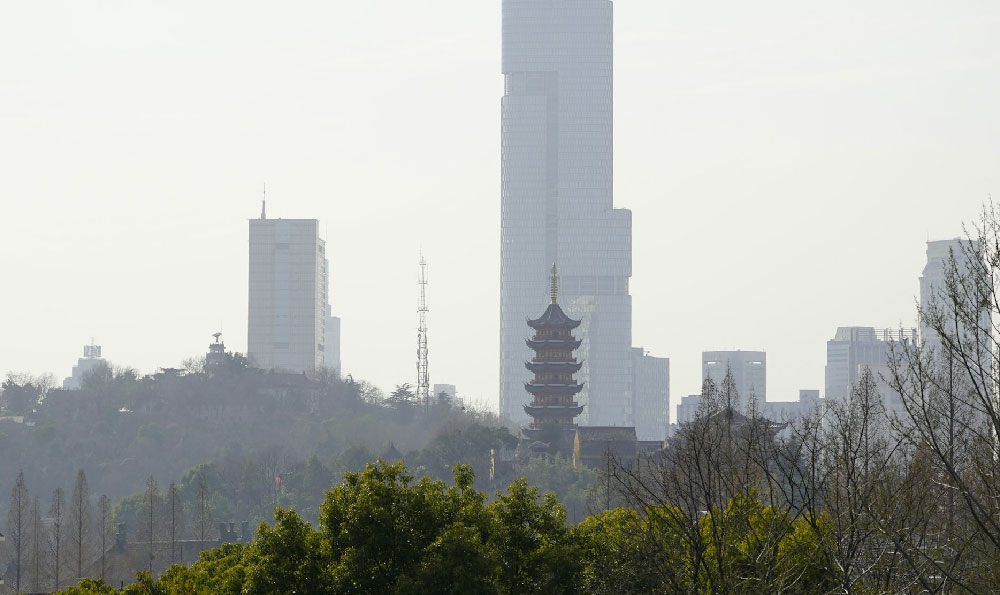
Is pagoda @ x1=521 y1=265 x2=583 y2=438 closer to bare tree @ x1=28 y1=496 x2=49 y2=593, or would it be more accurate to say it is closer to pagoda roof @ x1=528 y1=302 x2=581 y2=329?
pagoda roof @ x1=528 y1=302 x2=581 y2=329

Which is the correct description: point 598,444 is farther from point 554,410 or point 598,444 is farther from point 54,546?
point 54,546

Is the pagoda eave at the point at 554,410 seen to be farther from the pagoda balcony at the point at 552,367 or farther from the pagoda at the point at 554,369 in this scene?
the pagoda balcony at the point at 552,367

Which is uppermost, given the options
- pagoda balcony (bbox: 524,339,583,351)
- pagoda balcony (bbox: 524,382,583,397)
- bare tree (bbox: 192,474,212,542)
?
pagoda balcony (bbox: 524,339,583,351)

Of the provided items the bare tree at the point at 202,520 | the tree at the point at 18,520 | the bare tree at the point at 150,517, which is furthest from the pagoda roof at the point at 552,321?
the tree at the point at 18,520

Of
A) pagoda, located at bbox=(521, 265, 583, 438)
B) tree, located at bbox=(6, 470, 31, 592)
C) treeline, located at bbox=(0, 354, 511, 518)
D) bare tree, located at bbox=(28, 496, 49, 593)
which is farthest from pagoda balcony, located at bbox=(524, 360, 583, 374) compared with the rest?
bare tree, located at bbox=(28, 496, 49, 593)

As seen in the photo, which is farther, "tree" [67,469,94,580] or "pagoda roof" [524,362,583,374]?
"pagoda roof" [524,362,583,374]

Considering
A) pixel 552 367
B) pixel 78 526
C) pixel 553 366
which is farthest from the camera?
pixel 552 367

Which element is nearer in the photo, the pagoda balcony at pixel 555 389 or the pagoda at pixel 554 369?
the pagoda at pixel 554 369

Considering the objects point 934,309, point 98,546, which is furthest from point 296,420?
point 934,309

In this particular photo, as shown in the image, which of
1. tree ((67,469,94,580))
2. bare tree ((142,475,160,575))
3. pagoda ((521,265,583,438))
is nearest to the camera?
bare tree ((142,475,160,575))

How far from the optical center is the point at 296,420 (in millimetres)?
165500

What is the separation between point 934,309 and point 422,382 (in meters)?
164

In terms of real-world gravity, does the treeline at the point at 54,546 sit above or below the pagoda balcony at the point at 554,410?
below

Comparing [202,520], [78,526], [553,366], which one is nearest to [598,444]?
[553,366]
